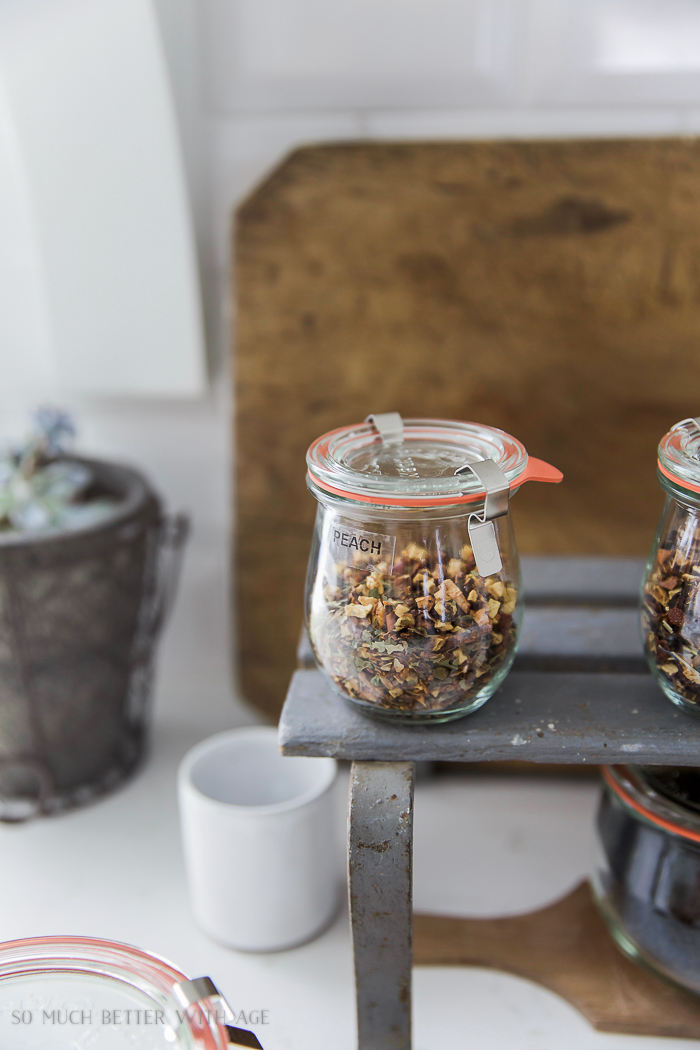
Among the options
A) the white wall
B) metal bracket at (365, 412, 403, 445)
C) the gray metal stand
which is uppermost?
the white wall

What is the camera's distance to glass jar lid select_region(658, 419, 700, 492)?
391 millimetres

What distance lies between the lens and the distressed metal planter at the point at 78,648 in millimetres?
598

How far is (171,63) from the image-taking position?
24.8 inches

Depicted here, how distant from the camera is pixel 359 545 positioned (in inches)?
15.7

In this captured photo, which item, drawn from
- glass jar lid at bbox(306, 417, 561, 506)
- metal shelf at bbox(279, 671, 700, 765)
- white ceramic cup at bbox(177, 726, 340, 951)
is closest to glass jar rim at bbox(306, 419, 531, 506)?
glass jar lid at bbox(306, 417, 561, 506)

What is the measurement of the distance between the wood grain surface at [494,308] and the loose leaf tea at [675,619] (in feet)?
0.85

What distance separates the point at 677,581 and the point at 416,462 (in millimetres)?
142

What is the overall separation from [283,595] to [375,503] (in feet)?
1.21

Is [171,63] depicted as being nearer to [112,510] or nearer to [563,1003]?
[112,510]

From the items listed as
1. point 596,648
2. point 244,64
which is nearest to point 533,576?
point 596,648

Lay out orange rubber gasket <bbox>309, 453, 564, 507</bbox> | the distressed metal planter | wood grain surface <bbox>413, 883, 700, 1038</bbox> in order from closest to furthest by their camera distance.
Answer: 1. orange rubber gasket <bbox>309, 453, 564, 507</bbox>
2. wood grain surface <bbox>413, 883, 700, 1038</bbox>
3. the distressed metal planter

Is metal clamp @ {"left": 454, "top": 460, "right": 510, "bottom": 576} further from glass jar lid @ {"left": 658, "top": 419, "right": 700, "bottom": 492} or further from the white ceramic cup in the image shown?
the white ceramic cup

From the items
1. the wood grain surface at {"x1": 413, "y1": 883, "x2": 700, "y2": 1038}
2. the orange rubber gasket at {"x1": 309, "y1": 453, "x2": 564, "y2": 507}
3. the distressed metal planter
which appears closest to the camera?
the orange rubber gasket at {"x1": 309, "y1": 453, "x2": 564, "y2": 507}

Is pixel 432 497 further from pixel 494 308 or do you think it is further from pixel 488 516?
pixel 494 308
